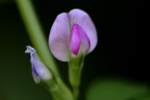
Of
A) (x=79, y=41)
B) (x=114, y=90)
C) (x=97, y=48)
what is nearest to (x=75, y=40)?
(x=79, y=41)

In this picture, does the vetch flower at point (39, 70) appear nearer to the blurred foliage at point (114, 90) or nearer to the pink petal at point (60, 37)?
the pink petal at point (60, 37)

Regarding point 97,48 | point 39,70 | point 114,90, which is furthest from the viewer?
point 97,48

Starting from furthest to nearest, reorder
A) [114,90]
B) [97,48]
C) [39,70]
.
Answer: [97,48] < [114,90] < [39,70]

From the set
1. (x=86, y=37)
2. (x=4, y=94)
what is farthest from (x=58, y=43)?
(x=4, y=94)

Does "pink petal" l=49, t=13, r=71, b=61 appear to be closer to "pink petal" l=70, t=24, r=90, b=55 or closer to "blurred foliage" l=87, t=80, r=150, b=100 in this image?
"pink petal" l=70, t=24, r=90, b=55

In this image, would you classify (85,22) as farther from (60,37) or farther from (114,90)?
(114,90)

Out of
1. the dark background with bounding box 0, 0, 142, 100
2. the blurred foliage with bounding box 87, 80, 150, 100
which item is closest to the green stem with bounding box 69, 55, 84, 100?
the blurred foliage with bounding box 87, 80, 150, 100
